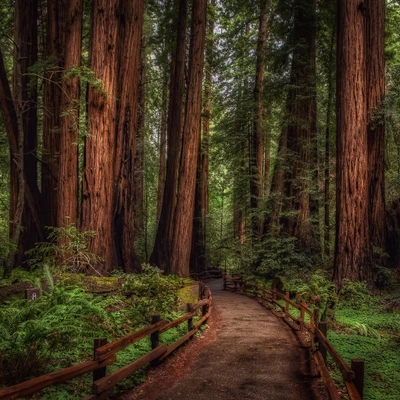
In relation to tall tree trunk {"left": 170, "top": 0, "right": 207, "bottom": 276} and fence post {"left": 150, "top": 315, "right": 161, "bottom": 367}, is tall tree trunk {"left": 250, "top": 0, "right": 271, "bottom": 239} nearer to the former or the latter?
tall tree trunk {"left": 170, "top": 0, "right": 207, "bottom": 276}

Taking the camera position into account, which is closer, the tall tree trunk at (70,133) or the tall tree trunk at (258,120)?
the tall tree trunk at (70,133)

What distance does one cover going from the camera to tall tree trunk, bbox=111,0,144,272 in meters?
12.5

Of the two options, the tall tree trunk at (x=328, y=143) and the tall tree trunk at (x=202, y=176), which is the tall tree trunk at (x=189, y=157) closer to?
the tall tree trunk at (x=328, y=143)

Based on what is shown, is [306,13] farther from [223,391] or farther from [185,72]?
[223,391]

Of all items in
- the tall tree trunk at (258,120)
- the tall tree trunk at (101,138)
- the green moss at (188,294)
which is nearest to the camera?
the tall tree trunk at (101,138)

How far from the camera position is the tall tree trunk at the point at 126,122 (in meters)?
12.5

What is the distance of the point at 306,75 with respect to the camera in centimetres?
1792

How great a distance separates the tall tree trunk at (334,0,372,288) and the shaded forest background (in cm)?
4

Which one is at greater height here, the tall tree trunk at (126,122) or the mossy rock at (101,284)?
the tall tree trunk at (126,122)

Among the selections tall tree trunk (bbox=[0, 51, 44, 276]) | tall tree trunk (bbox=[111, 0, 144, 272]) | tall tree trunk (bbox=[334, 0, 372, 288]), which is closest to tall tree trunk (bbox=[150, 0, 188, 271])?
tall tree trunk (bbox=[111, 0, 144, 272])

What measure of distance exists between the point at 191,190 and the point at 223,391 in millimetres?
10612

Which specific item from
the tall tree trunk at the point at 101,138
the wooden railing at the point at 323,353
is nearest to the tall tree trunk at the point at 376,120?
the wooden railing at the point at 323,353

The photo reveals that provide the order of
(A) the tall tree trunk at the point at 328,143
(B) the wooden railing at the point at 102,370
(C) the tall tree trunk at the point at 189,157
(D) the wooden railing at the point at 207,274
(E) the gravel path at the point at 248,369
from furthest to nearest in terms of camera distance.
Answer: (D) the wooden railing at the point at 207,274 → (A) the tall tree trunk at the point at 328,143 → (C) the tall tree trunk at the point at 189,157 → (E) the gravel path at the point at 248,369 → (B) the wooden railing at the point at 102,370

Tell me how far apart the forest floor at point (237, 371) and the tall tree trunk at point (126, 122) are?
171 inches
